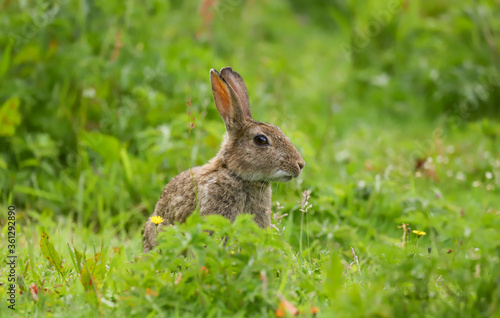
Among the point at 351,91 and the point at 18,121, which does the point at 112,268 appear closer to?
the point at 18,121

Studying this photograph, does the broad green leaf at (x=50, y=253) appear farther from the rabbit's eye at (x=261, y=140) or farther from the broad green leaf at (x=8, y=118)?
the broad green leaf at (x=8, y=118)

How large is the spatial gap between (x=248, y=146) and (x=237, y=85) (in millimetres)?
586

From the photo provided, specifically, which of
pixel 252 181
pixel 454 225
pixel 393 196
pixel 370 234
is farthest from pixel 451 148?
pixel 454 225

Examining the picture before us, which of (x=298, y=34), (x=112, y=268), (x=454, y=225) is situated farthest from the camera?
(x=298, y=34)

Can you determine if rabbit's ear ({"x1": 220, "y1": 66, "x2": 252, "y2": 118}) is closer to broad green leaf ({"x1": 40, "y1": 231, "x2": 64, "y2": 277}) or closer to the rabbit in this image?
the rabbit

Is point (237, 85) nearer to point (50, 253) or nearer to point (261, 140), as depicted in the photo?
point (261, 140)

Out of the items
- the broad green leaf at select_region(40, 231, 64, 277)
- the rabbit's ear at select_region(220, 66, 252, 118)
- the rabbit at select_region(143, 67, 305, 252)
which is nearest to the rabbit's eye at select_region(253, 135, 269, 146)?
the rabbit at select_region(143, 67, 305, 252)

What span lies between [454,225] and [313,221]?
2.02m

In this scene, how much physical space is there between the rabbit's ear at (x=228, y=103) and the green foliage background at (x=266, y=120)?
0.51m

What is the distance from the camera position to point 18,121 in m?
5.82

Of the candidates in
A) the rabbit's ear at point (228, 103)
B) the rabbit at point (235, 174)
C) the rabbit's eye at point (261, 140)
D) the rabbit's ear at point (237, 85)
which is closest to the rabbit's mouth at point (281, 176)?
the rabbit at point (235, 174)

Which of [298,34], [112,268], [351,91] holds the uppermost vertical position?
[298,34]

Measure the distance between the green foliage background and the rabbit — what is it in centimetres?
38

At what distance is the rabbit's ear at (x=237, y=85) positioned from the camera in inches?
179
